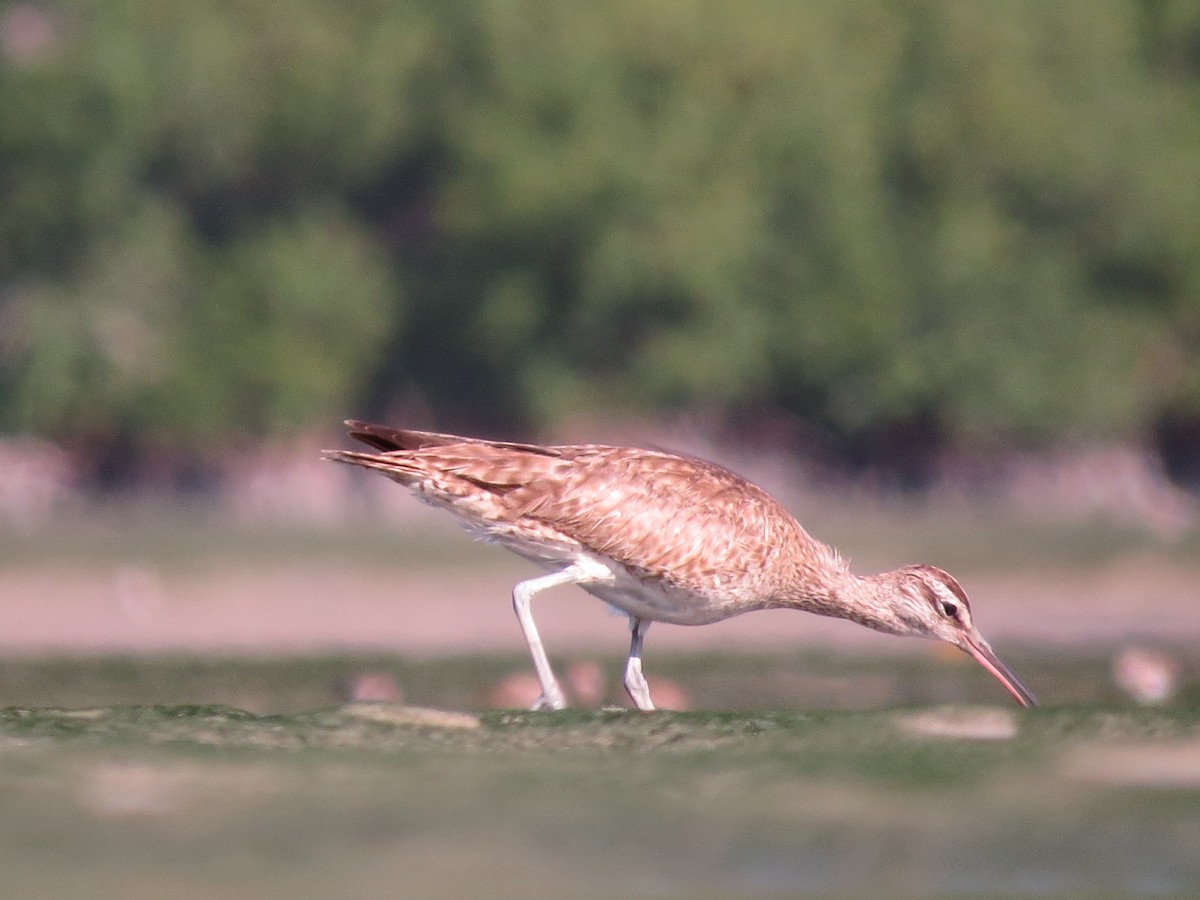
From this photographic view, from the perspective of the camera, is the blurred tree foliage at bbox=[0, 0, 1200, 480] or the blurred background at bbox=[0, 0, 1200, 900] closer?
the blurred background at bbox=[0, 0, 1200, 900]

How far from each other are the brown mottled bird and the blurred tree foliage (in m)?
38.5

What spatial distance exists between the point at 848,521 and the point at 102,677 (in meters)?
26.7

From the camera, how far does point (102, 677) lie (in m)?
17.7

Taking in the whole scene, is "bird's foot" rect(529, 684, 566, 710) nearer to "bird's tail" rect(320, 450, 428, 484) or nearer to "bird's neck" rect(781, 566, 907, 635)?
"bird's tail" rect(320, 450, 428, 484)

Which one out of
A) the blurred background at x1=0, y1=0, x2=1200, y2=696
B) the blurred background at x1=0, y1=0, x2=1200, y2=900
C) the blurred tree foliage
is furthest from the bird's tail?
the blurred tree foliage

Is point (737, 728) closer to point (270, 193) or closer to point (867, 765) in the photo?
point (867, 765)

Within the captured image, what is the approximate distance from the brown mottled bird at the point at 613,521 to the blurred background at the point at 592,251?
36.0 meters

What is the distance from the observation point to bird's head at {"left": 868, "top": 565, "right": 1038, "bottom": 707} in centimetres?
1149

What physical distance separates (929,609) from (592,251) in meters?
39.8

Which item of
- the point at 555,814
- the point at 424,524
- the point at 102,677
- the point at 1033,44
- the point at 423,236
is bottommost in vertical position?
the point at 555,814

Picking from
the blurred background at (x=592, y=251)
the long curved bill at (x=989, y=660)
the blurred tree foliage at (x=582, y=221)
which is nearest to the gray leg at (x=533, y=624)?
the long curved bill at (x=989, y=660)

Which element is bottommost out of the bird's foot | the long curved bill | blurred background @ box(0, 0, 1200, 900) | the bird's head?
the bird's foot

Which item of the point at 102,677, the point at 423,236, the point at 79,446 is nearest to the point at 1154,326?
the point at 423,236

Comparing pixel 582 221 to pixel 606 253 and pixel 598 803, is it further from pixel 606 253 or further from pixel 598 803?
pixel 598 803
